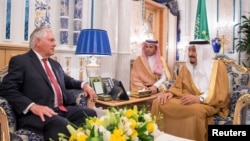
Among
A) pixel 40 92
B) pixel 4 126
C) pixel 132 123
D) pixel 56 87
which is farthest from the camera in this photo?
pixel 56 87

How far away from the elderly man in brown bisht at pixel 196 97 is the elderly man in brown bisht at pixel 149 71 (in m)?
0.69

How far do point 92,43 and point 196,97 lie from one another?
125cm

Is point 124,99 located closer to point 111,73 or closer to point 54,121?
point 111,73

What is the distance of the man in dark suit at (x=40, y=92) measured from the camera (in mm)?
2004

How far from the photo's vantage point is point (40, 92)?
2.17m

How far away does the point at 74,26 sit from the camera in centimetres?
348

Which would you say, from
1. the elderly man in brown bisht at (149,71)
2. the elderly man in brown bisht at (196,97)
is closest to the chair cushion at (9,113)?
the elderly man in brown bisht at (196,97)

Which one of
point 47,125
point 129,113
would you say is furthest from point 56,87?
point 129,113

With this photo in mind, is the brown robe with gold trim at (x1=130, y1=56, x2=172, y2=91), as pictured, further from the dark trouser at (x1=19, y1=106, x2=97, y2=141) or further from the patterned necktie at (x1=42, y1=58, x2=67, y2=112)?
the dark trouser at (x1=19, y1=106, x2=97, y2=141)

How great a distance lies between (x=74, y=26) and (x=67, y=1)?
0.32m

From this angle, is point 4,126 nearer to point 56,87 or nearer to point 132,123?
point 56,87

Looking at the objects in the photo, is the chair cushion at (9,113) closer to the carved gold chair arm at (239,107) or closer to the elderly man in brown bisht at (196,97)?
the elderly man in brown bisht at (196,97)

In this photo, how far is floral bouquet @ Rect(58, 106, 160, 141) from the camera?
1133mm

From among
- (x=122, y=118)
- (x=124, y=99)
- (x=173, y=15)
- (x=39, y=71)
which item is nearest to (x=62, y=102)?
(x=39, y=71)
